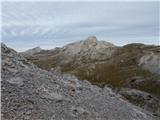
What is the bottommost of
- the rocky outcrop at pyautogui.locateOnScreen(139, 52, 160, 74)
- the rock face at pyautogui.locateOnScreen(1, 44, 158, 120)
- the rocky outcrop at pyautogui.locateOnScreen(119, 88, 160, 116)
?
the rocky outcrop at pyautogui.locateOnScreen(119, 88, 160, 116)

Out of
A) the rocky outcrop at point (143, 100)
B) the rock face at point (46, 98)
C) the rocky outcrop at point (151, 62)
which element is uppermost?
the rock face at point (46, 98)

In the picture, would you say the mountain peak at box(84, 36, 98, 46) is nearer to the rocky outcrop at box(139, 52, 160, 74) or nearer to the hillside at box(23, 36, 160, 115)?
the hillside at box(23, 36, 160, 115)

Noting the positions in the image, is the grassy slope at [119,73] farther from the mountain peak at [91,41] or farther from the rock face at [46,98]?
the mountain peak at [91,41]

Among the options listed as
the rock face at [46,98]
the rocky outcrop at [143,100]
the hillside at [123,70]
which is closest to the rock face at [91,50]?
the hillside at [123,70]

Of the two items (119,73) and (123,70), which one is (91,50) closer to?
(123,70)

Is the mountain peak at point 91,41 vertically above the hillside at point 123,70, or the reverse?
the mountain peak at point 91,41

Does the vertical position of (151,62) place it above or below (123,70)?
above

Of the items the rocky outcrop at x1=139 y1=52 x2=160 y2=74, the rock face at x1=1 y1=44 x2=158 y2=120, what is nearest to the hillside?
the rocky outcrop at x1=139 y1=52 x2=160 y2=74

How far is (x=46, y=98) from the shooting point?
29344mm

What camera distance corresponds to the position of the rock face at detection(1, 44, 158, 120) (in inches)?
1041

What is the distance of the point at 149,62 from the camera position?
90.2 metres

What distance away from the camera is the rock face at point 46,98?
2644cm

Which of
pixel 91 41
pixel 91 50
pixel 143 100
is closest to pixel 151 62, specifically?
pixel 143 100

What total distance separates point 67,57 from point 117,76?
56.5 meters
